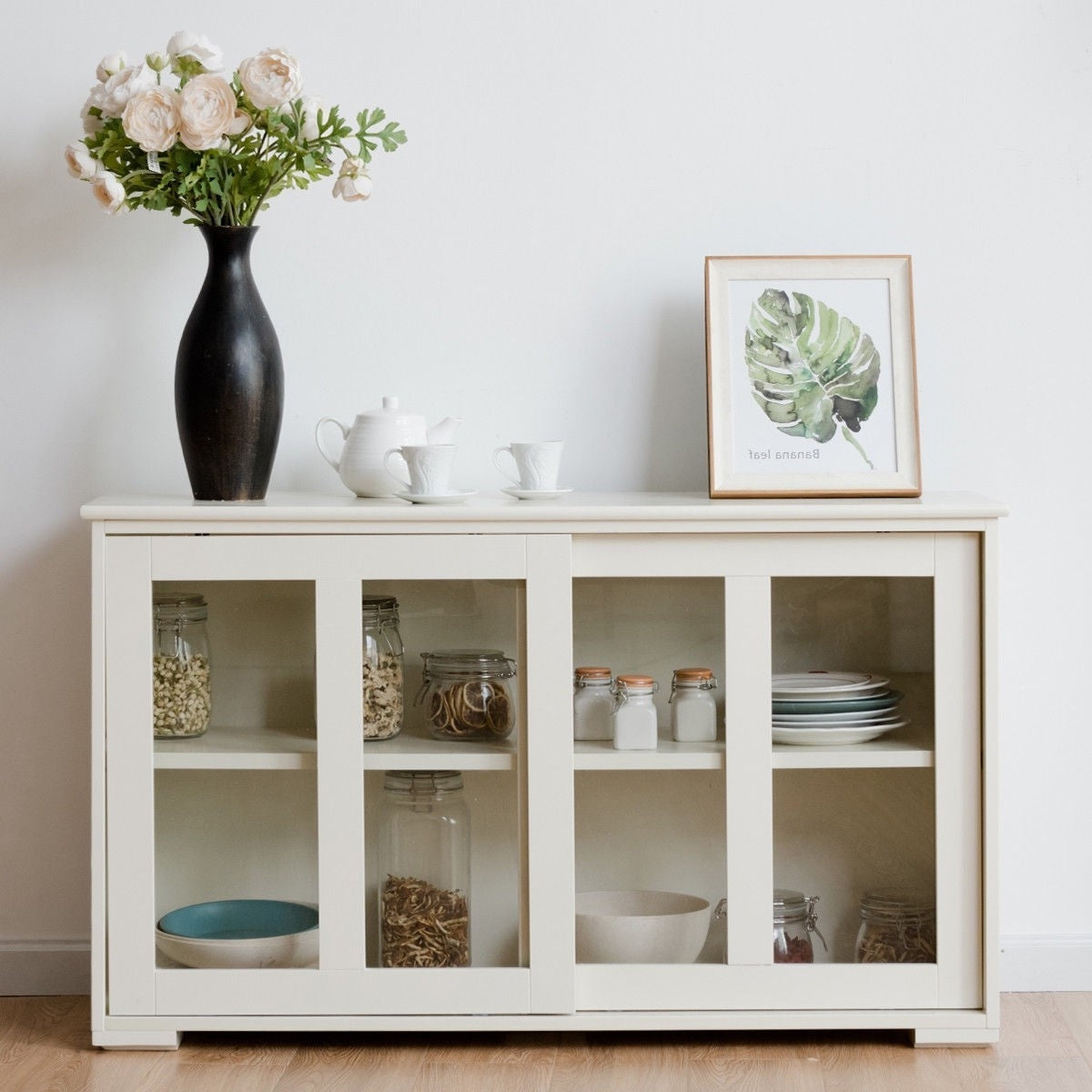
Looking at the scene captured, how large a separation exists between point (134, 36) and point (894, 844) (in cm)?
165

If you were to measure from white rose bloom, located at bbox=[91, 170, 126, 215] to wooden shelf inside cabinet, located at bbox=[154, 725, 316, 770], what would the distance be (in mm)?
730

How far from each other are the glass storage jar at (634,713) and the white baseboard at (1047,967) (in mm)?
733

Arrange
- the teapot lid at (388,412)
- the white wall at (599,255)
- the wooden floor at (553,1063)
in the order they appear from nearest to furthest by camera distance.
→ the wooden floor at (553,1063)
the teapot lid at (388,412)
the white wall at (599,255)

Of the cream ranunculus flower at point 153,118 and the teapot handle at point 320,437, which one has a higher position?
the cream ranunculus flower at point 153,118

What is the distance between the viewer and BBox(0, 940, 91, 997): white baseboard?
2092 mm

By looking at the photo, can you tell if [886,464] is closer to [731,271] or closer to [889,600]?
[889,600]

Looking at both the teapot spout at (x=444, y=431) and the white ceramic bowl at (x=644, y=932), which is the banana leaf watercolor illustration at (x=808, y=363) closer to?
the teapot spout at (x=444, y=431)

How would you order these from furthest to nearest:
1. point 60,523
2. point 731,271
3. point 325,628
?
1. point 60,523
2. point 731,271
3. point 325,628

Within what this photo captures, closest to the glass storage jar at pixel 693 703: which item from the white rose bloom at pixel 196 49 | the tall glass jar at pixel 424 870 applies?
the tall glass jar at pixel 424 870

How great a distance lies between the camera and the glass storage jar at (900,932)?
181 cm

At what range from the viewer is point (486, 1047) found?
183 cm

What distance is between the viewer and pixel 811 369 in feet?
6.40

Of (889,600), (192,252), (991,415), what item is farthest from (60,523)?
(991,415)

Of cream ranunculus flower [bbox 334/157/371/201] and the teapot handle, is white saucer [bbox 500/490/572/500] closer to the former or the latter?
the teapot handle
